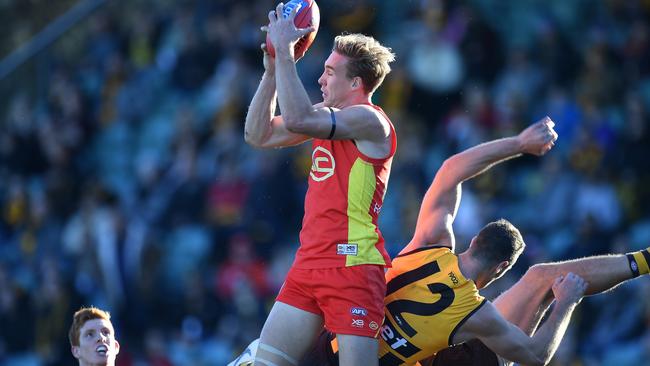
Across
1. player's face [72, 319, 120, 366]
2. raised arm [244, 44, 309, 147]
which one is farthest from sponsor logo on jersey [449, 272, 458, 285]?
player's face [72, 319, 120, 366]

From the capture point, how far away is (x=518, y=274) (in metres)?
12.2

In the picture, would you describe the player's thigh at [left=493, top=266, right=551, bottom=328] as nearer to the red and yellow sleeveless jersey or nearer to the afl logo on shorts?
the red and yellow sleeveless jersey

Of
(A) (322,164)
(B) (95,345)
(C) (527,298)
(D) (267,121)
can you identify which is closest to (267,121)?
(D) (267,121)

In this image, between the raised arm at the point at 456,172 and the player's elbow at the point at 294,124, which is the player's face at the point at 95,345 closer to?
the raised arm at the point at 456,172

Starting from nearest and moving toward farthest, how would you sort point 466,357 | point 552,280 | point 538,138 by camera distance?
point 538,138 → point 552,280 → point 466,357

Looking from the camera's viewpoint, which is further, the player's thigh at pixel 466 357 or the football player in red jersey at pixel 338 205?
the player's thigh at pixel 466 357

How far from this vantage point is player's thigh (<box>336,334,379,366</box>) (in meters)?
7.26

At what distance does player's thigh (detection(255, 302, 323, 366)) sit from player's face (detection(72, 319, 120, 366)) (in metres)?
1.86

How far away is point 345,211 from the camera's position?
7.37 m

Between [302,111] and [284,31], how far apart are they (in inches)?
18.4

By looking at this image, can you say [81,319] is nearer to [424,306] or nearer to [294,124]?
[424,306]

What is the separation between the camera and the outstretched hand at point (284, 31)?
7184 millimetres

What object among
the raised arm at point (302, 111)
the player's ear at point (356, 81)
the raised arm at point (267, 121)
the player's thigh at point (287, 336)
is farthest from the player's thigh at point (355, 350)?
the player's ear at point (356, 81)

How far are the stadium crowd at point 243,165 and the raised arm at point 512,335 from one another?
3905 mm
